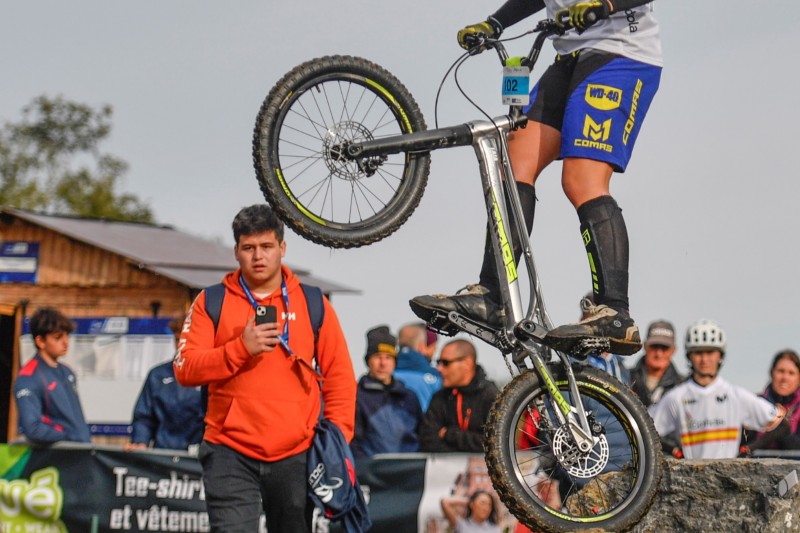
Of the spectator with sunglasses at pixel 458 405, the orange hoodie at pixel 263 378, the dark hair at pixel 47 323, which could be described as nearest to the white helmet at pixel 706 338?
the spectator with sunglasses at pixel 458 405

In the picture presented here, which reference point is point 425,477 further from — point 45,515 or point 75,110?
point 75,110

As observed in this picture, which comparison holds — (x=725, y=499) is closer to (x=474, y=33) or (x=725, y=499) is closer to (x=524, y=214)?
(x=524, y=214)

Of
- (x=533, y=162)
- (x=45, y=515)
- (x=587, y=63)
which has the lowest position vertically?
(x=45, y=515)

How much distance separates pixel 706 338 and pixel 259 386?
12.0 feet

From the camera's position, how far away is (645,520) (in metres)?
6.36

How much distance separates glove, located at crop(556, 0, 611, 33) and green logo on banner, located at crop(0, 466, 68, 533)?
244 inches

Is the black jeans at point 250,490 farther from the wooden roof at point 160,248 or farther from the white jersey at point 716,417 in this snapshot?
the wooden roof at point 160,248

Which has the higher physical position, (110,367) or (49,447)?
(110,367)

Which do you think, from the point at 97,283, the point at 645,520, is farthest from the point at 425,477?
the point at 97,283

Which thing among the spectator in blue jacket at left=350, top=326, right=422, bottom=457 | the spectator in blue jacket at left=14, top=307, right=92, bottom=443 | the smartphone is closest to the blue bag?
the smartphone

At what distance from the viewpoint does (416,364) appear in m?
10.8

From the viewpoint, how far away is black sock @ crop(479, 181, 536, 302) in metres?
5.57

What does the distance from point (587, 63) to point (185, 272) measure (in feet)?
37.0

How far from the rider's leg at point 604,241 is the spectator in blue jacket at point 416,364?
490cm
